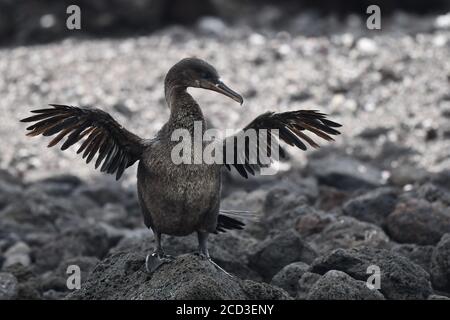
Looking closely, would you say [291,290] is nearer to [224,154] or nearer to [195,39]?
[224,154]

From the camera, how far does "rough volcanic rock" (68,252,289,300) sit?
6422 mm

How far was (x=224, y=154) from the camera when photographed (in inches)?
301

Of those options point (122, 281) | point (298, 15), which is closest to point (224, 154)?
point (122, 281)

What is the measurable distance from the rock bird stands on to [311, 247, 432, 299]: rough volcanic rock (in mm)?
977

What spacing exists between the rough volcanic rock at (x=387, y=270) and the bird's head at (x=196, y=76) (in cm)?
160

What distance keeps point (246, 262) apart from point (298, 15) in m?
13.9

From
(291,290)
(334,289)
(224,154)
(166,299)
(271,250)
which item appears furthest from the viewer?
(271,250)

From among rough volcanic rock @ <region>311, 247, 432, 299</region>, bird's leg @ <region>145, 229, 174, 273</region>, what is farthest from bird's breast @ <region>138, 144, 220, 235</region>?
rough volcanic rock @ <region>311, 247, 432, 299</region>

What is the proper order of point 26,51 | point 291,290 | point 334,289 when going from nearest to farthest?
point 334,289 → point 291,290 → point 26,51

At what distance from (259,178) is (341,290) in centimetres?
727

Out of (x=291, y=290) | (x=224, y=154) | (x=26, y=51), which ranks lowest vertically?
(x=291, y=290)

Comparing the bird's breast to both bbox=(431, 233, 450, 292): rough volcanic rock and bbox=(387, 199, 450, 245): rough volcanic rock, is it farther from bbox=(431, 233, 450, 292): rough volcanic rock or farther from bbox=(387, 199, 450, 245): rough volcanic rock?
bbox=(387, 199, 450, 245): rough volcanic rock

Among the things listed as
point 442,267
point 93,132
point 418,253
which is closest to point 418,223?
point 418,253

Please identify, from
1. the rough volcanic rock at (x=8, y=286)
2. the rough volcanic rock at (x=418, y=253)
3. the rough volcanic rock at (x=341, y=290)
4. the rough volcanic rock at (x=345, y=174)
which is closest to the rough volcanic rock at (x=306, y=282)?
the rough volcanic rock at (x=341, y=290)
